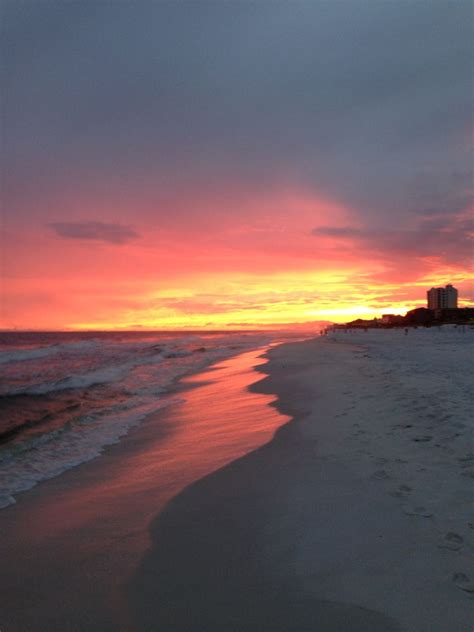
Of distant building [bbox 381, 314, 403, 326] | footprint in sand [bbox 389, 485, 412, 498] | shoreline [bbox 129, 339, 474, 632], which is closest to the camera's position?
shoreline [bbox 129, 339, 474, 632]

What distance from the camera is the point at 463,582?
3.21 meters

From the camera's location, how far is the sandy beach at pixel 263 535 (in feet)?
10.4

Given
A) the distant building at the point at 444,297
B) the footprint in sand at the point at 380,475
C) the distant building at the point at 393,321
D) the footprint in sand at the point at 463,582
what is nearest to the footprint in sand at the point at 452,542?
the footprint in sand at the point at 463,582

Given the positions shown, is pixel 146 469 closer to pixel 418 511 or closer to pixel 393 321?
pixel 418 511

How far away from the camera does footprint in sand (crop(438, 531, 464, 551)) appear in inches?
145

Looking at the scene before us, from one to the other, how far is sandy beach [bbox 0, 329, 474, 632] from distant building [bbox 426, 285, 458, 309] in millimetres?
174627

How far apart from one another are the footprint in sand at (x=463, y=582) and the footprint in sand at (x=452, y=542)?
0.38 metres

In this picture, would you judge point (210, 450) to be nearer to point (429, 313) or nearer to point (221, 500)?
point (221, 500)

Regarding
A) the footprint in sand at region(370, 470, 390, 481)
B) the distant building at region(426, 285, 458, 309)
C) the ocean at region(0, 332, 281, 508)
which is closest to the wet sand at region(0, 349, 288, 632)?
the ocean at region(0, 332, 281, 508)

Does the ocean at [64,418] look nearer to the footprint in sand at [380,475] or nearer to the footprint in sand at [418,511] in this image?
the footprint in sand at [380,475]

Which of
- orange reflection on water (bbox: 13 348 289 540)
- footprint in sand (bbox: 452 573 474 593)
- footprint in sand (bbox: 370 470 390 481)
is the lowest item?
orange reflection on water (bbox: 13 348 289 540)

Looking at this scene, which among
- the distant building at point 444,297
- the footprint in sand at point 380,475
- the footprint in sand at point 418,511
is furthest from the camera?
the distant building at point 444,297

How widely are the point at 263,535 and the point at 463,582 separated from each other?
1.91m

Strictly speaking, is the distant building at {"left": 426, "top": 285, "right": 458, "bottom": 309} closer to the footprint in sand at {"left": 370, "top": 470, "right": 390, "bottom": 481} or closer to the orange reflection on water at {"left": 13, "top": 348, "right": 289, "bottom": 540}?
the orange reflection on water at {"left": 13, "top": 348, "right": 289, "bottom": 540}
